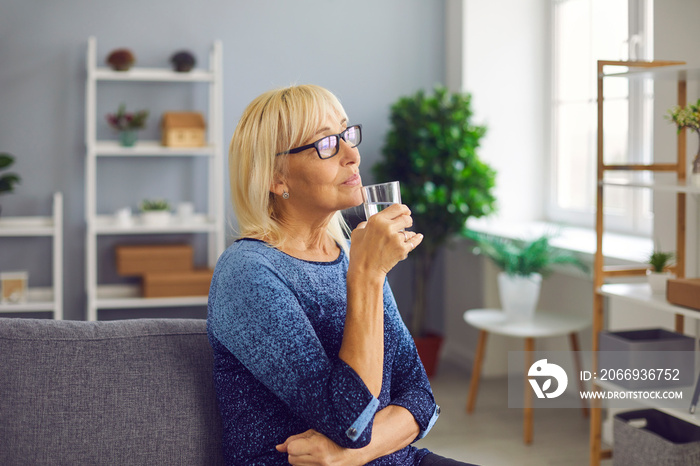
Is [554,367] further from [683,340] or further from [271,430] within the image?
[271,430]

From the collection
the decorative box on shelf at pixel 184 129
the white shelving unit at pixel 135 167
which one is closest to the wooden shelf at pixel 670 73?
the white shelving unit at pixel 135 167

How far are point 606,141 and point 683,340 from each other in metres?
1.44

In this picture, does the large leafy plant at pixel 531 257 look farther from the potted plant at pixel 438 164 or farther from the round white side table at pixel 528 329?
the potted plant at pixel 438 164

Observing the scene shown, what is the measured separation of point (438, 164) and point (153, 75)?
4.91 ft

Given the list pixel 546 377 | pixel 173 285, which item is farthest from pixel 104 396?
pixel 546 377

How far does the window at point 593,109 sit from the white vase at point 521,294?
611 millimetres

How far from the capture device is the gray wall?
378 centimetres

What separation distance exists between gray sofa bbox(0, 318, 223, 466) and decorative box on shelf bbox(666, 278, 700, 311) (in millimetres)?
1417

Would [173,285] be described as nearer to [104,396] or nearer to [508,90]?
[508,90]

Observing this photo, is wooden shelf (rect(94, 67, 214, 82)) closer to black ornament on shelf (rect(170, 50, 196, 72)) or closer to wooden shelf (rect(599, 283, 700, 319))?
black ornament on shelf (rect(170, 50, 196, 72))

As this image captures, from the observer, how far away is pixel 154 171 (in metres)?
3.97

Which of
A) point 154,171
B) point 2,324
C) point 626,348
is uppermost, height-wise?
point 154,171

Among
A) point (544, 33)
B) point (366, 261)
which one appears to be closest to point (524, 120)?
point (544, 33)

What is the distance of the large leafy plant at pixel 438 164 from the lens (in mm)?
3729
